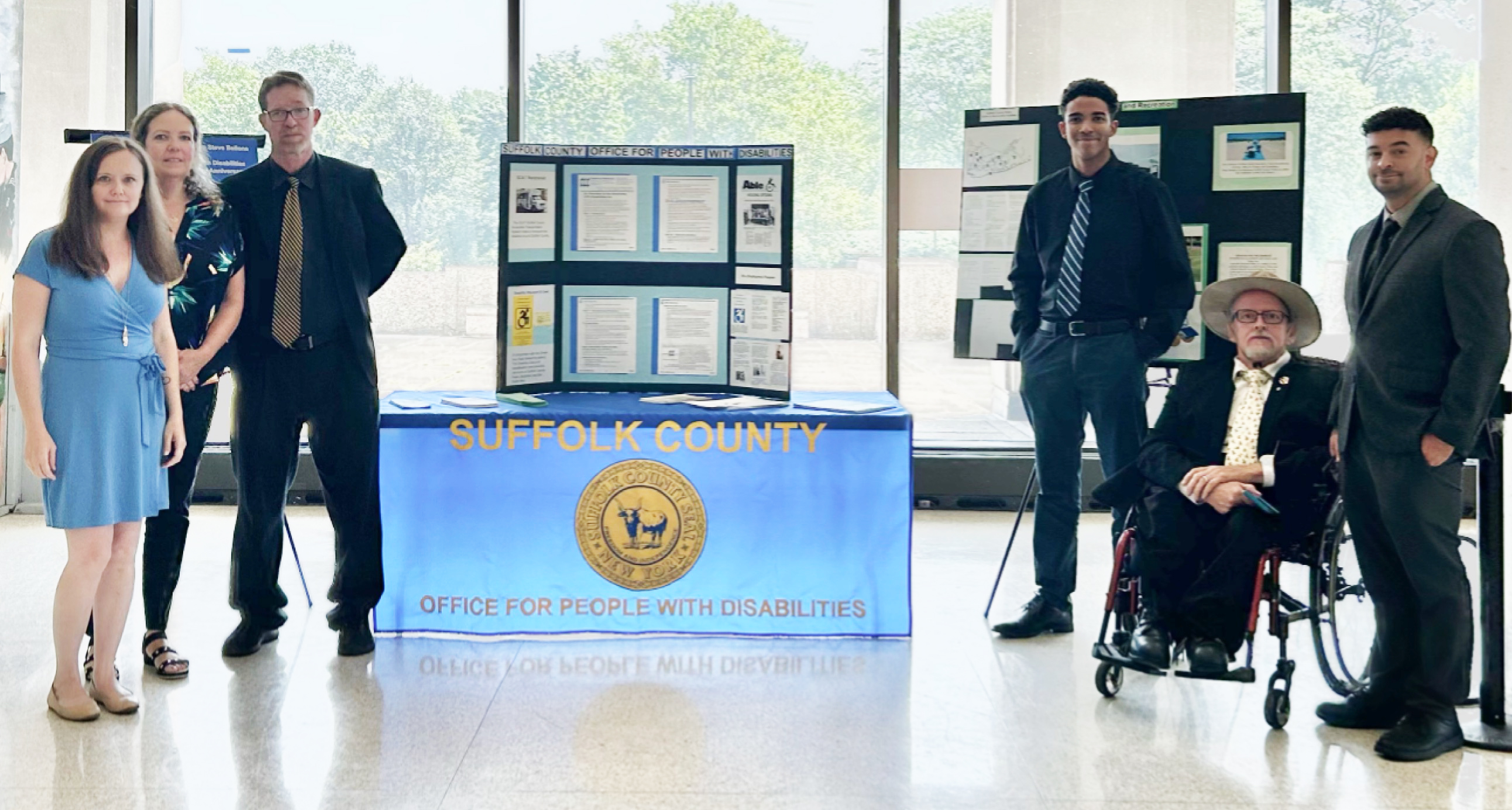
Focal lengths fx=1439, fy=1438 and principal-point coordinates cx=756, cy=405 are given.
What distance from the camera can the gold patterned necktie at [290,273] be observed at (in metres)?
4.13

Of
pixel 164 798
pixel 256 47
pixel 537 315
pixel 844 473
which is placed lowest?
pixel 164 798

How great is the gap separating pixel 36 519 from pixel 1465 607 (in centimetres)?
592

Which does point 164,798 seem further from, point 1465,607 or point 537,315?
point 1465,607

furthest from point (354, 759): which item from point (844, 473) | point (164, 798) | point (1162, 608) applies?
point (1162, 608)

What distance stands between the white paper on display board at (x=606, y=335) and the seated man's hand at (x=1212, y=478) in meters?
1.91

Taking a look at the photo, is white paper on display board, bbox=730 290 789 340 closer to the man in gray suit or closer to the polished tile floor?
the polished tile floor

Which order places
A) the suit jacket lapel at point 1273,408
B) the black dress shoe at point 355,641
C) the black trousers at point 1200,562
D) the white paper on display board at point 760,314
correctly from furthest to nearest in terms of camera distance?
the white paper on display board at point 760,314 → the black dress shoe at point 355,641 → the suit jacket lapel at point 1273,408 → the black trousers at point 1200,562

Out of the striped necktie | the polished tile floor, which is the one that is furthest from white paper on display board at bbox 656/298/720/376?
the striped necktie

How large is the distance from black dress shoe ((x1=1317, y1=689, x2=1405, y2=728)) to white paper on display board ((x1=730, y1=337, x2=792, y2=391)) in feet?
6.27

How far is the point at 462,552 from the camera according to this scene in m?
4.40

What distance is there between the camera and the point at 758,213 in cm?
478

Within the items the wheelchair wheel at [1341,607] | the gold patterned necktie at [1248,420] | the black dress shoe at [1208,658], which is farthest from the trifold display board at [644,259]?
the wheelchair wheel at [1341,607]

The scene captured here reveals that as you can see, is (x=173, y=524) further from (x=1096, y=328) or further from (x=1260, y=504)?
(x=1260, y=504)

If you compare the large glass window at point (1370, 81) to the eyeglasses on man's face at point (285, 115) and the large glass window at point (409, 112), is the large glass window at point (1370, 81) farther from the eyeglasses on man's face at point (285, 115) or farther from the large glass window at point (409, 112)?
the eyeglasses on man's face at point (285, 115)
